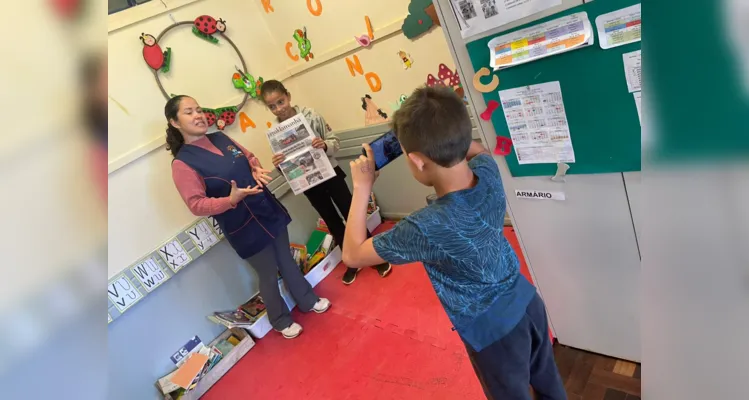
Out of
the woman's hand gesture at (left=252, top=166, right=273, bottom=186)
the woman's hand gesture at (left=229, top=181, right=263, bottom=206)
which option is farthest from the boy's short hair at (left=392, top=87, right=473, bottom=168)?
the woman's hand gesture at (left=252, top=166, right=273, bottom=186)

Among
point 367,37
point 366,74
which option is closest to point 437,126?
point 367,37

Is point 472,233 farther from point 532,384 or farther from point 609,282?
point 609,282

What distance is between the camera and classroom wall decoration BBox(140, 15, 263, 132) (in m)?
2.39

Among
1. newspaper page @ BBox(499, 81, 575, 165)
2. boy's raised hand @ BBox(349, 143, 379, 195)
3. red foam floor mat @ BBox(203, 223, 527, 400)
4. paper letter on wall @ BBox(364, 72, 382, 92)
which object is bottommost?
red foam floor mat @ BBox(203, 223, 527, 400)

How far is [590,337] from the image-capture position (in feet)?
5.25

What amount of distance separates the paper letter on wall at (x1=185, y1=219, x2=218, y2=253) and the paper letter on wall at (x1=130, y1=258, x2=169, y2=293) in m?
0.25

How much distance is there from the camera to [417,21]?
2.23 m

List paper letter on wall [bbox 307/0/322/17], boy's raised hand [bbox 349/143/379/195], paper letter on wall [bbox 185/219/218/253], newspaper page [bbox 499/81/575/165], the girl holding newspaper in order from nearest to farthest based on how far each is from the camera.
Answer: boy's raised hand [bbox 349/143/379/195], newspaper page [bbox 499/81/575/165], the girl holding newspaper, paper letter on wall [bbox 185/219/218/253], paper letter on wall [bbox 307/0/322/17]

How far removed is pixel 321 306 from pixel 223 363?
665 mm

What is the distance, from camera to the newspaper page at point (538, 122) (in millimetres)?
1200

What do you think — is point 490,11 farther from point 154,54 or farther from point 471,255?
point 154,54

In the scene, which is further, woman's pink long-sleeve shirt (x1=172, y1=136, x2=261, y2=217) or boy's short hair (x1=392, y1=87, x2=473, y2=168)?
woman's pink long-sleeve shirt (x1=172, y1=136, x2=261, y2=217)

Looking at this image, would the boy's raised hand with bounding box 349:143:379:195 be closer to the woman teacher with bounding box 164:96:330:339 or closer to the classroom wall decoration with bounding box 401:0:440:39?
the woman teacher with bounding box 164:96:330:339

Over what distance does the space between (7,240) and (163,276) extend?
2.46m
